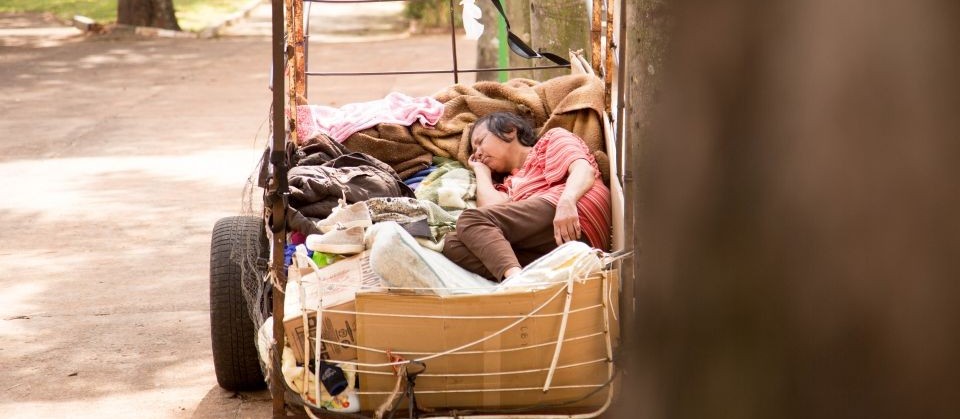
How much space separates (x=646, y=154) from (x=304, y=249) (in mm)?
2637

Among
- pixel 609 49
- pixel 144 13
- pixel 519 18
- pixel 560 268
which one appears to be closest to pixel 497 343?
pixel 560 268

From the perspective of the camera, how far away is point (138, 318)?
4.58 metres

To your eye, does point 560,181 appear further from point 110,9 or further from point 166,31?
point 110,9

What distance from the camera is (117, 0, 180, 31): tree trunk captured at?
16375 millimetres

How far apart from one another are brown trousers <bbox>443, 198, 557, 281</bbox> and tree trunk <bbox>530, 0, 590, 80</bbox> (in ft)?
9.01

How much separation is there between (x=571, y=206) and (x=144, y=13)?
14.3 metres

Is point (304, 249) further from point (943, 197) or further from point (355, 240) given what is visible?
point (943, 197)

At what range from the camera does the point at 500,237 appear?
318 centimetres

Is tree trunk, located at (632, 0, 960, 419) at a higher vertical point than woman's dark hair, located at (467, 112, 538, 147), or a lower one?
higher

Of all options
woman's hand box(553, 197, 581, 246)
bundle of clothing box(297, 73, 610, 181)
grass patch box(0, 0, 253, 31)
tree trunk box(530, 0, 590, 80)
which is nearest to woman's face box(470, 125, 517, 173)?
bundle of clothing box(297, 73, 610, 181)

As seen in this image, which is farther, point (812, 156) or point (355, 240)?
point (355, 240)

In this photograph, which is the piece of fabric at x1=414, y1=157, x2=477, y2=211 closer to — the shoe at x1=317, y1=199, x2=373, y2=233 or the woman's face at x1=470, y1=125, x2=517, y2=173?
the woman's face at x1=470, y1=125, x2=517, y2=173

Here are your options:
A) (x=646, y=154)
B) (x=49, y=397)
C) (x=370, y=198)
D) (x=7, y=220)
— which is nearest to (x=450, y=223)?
(x=370, y=198)

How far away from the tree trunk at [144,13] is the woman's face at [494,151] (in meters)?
13.4
